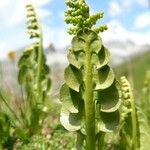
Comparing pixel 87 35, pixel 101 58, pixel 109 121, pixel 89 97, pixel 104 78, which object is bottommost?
pixel 109 121

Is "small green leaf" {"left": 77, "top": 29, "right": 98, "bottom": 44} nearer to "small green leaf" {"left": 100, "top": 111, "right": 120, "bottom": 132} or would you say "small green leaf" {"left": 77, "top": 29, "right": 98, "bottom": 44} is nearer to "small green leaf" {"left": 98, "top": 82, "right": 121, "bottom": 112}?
"small green leaf" {"left": 98, "top": 82, "right": 121, "bottom": 112}

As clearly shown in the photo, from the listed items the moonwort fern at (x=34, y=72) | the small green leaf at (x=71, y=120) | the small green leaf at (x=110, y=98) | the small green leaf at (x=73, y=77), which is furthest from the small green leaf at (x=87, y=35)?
the moonwort fern at (x=34, y=72)

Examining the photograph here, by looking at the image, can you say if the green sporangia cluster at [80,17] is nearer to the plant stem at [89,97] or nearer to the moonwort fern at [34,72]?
the plant stem at [89,97]

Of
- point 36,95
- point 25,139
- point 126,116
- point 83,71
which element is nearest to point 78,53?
point 83,71

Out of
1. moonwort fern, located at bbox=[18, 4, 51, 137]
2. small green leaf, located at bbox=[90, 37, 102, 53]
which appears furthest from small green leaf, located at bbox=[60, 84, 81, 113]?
moonwort fern, located at bbox=[18, 4, 51, 137]

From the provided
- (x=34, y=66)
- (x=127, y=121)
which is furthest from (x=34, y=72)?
(x=127, y=121)

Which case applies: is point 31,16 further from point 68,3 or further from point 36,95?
point 68,3

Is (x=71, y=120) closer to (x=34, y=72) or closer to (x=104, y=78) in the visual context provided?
(x=104, y=78)

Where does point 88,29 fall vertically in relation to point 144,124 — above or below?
above
